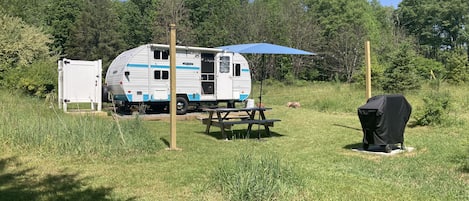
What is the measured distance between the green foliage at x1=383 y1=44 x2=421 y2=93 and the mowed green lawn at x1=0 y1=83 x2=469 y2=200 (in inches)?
386

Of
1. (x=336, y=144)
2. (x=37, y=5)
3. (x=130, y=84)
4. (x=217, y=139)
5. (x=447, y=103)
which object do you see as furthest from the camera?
(x=37, y=5)

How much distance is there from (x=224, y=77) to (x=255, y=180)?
10.7m

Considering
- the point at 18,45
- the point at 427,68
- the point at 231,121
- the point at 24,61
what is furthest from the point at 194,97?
the point at 427,68

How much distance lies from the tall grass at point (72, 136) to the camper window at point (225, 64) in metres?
8.02

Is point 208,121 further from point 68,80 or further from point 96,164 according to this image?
point 68,80

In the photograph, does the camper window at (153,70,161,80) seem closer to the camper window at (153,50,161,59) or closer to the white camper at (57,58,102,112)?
the camper window at (153,50,161,59)

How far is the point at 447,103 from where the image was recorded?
9.63m

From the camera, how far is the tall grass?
5.86 m

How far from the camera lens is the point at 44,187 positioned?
4230 mm

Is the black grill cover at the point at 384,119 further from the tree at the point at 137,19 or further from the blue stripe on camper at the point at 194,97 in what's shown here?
the tree at the point at 137,19

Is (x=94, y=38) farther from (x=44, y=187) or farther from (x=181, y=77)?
(x=44, y=187)

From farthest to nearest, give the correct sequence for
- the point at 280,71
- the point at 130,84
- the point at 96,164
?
the point at 280,71, the point at 130,84, the point at 96,164

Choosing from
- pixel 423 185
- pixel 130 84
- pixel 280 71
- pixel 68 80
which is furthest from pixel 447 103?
pixel 280 71

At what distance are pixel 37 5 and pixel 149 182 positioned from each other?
45463 mm
